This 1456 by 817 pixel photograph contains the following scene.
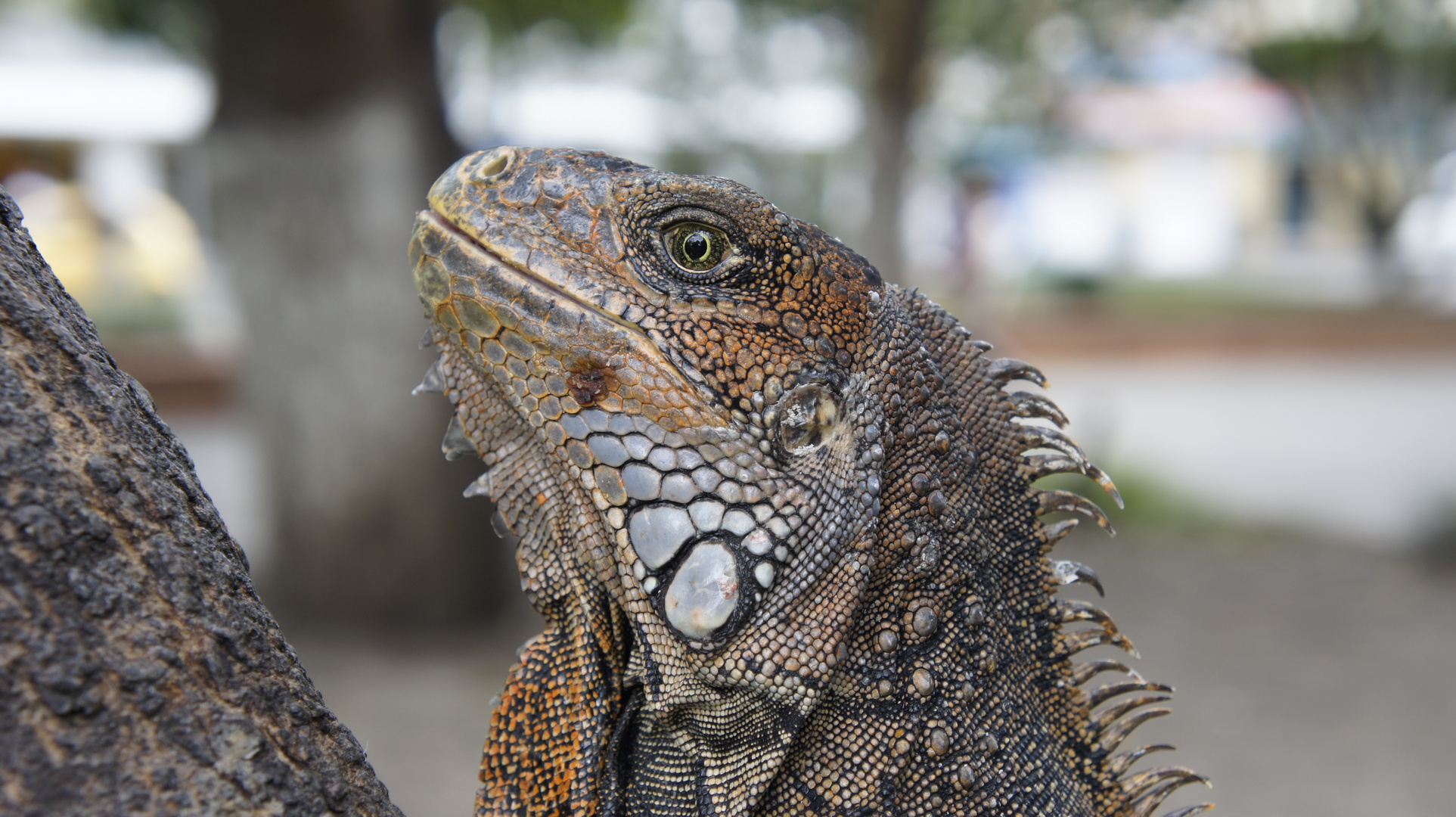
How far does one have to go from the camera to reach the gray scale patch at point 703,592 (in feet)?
5.00

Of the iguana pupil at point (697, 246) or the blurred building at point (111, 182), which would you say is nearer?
the iguana pupil at point (697, 246)

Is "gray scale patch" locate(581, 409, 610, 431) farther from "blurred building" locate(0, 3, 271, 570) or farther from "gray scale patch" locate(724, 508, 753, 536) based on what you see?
"blurred building" locate(0, 3, 271, 570)

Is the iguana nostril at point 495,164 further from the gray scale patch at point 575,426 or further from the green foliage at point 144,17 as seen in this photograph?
the green foliage at point 144,17

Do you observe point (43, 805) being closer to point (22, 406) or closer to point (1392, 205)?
point (22, 406)

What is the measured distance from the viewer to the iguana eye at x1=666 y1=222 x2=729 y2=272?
1671mm

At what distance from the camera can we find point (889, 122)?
11141 millimetres

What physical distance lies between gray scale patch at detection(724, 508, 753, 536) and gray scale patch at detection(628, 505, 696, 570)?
0.05m

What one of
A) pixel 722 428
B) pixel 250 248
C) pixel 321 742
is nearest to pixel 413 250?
pixel 722 428

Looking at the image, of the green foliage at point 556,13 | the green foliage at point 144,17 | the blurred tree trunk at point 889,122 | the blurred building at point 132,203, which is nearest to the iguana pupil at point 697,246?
the blurred tree trunk at point 889,122

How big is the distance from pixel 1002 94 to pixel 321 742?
106 feet

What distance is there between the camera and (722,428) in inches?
63.0

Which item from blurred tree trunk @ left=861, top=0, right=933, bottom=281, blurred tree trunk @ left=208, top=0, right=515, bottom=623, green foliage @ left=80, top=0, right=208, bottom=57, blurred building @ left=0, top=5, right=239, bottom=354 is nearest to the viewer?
blurred tree trunk @ left=208, top=0, right=515, bottom=623

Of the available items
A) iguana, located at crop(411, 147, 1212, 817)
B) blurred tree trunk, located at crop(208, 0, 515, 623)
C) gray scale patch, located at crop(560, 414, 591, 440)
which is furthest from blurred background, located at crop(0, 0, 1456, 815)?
gray scale patch, located at crop(560, 414, 591, 440)

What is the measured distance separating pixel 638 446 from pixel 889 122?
10.2 m
